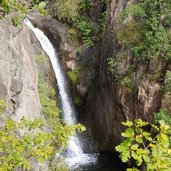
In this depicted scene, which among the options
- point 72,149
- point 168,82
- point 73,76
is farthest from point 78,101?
point 168,82

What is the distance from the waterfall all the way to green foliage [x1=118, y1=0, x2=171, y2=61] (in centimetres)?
522

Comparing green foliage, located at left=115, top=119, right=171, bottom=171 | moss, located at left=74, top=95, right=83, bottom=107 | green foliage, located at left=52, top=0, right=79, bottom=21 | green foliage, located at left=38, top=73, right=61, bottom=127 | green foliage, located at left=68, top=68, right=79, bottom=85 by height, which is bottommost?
green foliage, located at left=115, top=119, right=171, bottom=171

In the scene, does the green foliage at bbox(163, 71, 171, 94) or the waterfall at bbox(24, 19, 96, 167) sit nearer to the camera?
the green foliage at bbox(163, 71, 171, 94)

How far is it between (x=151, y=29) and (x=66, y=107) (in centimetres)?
714

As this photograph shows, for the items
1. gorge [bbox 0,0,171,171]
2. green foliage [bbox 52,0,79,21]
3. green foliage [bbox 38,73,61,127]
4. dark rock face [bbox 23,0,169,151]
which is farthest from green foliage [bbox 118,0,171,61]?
green foliage [bbox 52,0,79,21]

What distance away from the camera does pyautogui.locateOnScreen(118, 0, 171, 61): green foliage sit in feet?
44.2

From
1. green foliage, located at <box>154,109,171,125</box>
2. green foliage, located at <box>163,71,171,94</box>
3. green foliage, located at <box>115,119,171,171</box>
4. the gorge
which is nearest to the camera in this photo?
green foliage, located at <box>115,119,171,171</box>

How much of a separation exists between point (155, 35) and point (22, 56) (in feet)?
17.6

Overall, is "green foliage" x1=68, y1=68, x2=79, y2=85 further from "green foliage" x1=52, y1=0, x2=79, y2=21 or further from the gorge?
"green foliage" x1=52, y1=0, x2=79, y2=21

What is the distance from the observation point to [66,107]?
19.0m

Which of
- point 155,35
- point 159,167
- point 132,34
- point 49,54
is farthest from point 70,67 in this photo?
point 159,167

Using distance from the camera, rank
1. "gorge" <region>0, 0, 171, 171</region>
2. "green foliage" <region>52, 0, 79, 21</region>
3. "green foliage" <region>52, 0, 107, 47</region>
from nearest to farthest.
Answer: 1. "gorge" <region>0, 0, 171, 171</region>
2. "green foliage" <region>52, 0, 107, 47</region>
3. "green foliage" <region>52, 0, 79, 21</region>

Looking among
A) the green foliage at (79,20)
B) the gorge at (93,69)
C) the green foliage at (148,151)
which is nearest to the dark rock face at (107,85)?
the gorge at (93,69)

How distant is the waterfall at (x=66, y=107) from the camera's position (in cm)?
1691
